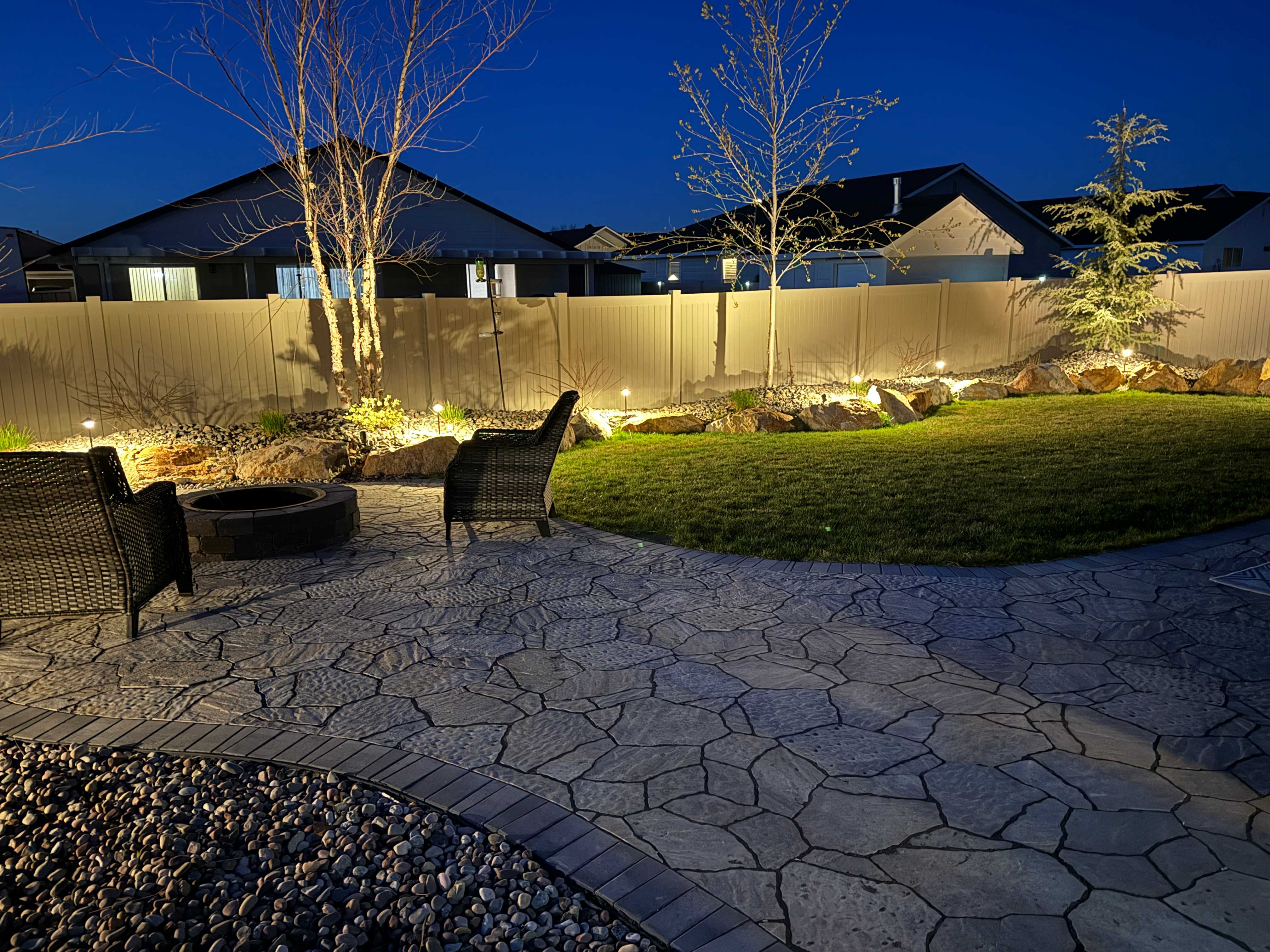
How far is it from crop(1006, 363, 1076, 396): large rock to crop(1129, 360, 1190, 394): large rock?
1078 millimetres

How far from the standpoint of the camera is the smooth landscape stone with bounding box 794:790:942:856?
8.83ft

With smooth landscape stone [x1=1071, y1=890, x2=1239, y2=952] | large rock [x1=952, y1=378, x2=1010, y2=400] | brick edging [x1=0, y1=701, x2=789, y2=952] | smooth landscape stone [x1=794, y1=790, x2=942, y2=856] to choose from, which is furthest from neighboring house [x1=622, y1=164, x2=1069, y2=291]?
smooth landscape stone [x1=1071, y1=890, x2=1239, y2=952]

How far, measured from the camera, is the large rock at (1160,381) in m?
13.9

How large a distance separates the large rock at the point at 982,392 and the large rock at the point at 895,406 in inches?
69.9

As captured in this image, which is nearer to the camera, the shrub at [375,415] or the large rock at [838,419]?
the shrub at [375,415]

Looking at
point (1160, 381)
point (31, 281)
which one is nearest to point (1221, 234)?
point (1160, 381)

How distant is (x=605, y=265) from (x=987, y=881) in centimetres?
2737

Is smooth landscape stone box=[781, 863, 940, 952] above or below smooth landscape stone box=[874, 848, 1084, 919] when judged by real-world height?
below

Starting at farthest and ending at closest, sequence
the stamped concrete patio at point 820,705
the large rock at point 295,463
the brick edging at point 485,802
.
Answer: the large rock at point 295,463 → the stamped concrete patio at point 820,705 → the brick edging at point 485,802

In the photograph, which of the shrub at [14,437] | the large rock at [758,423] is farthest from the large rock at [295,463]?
the large rock at [758,423]

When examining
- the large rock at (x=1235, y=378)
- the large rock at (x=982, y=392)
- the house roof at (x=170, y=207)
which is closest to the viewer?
the large rock at (x=1235, y=378)

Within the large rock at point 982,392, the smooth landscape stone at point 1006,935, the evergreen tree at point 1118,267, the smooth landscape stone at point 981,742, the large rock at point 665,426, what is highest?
the evergreen tree at point 1118,267

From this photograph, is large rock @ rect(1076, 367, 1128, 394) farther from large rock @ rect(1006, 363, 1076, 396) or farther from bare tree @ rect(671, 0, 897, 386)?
bare tree @ rect(671, 0, 897, 386)

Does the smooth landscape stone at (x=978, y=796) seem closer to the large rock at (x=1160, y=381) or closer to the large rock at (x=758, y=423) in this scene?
the large rock at (x=758, y=423)
